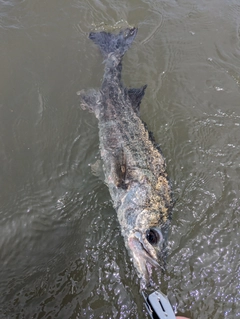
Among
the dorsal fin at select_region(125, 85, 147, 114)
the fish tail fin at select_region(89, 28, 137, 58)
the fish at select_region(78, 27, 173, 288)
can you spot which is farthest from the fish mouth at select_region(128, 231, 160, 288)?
the fish tail fin at select_region(89, 28, 137, 58)

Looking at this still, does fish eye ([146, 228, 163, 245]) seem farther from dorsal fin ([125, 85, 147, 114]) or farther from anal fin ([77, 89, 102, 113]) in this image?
anal fin ([77, 89, 102, 113])

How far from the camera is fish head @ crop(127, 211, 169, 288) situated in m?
3.00

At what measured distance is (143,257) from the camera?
3.00 meters

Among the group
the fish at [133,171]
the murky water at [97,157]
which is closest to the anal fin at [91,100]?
the fish at [133,171]

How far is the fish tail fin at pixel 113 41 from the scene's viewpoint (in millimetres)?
5395

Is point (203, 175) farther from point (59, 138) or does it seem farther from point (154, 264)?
point (59, 138)

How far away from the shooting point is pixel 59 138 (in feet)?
15.2

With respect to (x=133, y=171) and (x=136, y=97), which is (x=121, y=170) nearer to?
(x=133, y=171)

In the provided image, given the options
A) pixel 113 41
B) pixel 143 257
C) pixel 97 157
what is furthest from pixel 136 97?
pixel 143 257

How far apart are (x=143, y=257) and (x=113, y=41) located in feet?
13.9

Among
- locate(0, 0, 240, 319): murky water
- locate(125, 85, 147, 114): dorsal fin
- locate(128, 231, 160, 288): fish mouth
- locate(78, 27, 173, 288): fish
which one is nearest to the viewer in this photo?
locate(128, 231, 160, 288): fish mouth

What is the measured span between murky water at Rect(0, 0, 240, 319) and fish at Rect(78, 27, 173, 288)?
13.2 inches

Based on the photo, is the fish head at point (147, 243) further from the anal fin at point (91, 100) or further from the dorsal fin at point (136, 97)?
the anal fin at point (91, 100)

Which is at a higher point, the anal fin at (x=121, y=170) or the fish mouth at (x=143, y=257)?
the anal fin at (x=121, y=170)
